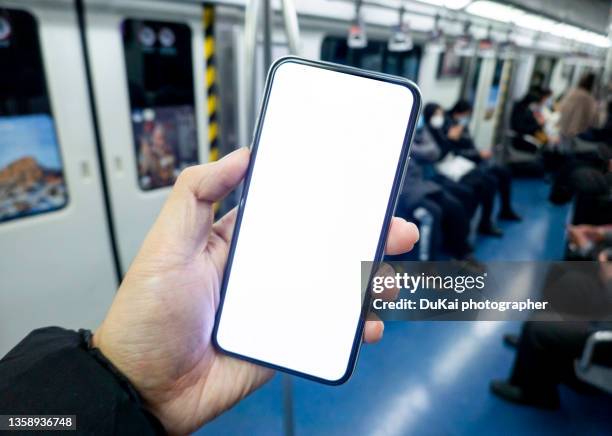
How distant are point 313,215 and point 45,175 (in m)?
1.61

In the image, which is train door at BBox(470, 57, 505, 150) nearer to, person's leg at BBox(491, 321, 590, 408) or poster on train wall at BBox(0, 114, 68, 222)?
person's leg at BBox(491, 321, 590, 408)

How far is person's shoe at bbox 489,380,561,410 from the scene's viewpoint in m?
1.97

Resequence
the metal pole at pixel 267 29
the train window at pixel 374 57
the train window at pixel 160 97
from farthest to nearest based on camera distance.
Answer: the train window at pixel 374 57
the train window at pixel 160 97
the metal pole at pixel 267 29

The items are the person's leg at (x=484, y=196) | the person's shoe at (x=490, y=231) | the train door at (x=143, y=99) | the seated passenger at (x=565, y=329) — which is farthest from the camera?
the person's shoe at (x=490, y=231)

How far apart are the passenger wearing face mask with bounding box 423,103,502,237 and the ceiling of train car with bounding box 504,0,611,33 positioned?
1194mm

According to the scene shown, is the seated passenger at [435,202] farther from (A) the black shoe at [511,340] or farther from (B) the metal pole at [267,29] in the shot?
(B) the metal pole at [267,29]

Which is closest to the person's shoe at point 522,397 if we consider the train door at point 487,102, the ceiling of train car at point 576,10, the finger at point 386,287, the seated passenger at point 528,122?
the finger at point 386,287

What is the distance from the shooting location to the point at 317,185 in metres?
0.80

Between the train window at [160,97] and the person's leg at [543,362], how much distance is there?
222cm

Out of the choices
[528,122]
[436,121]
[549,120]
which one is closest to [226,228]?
[436,121]

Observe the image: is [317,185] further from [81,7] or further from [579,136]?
[579,136]

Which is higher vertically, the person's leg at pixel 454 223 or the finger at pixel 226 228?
the finger at pixel 226 228

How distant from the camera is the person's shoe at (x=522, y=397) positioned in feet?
6.47

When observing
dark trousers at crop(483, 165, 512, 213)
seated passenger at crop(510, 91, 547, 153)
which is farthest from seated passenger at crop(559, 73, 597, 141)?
dark trousers at crop(483, 165, 512, 213)
